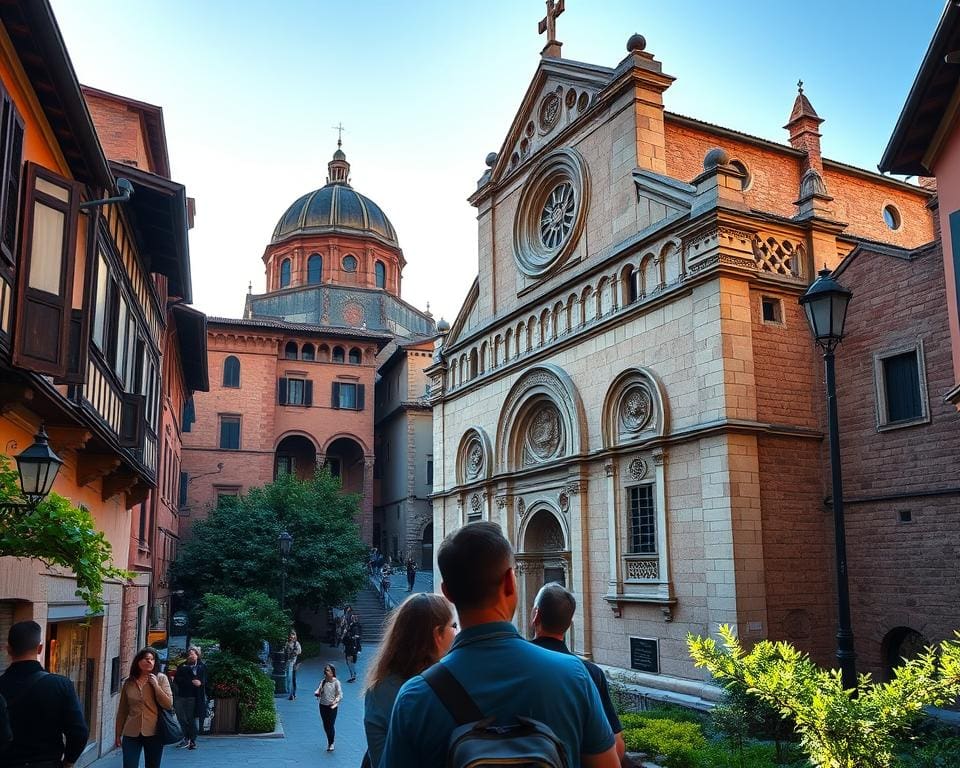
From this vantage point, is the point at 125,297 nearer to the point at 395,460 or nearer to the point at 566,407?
the point at 566,407

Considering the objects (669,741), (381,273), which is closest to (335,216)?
(381,273)

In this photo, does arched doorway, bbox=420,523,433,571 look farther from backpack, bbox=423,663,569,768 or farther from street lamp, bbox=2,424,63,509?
backpack, bbox=423,663,569,768

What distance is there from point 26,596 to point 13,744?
4343mm

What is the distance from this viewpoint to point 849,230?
2608 cm

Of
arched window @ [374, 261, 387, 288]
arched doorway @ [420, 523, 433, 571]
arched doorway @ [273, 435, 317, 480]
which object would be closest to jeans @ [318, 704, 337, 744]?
arched doorway @ [420, 523, 433, 571]

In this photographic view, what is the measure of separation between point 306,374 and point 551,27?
26.3m

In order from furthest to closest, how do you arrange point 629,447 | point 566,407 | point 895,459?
point 566,407
point 629,447
point 895,459

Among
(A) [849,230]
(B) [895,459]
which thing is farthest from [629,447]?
(A) [849,230]

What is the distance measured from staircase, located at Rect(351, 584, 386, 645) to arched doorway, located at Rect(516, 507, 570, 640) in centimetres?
1153

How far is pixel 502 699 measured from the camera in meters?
2.53

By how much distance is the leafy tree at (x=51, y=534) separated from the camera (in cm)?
705

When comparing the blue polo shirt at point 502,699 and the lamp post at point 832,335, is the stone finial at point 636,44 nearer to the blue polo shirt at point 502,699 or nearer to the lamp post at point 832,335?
the lamp post at point 832,335

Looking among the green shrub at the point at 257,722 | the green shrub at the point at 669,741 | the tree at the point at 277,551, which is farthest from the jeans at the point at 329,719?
the tree at the point at 277,551

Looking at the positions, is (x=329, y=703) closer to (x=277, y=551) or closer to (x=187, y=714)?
(x=187, y=714)
